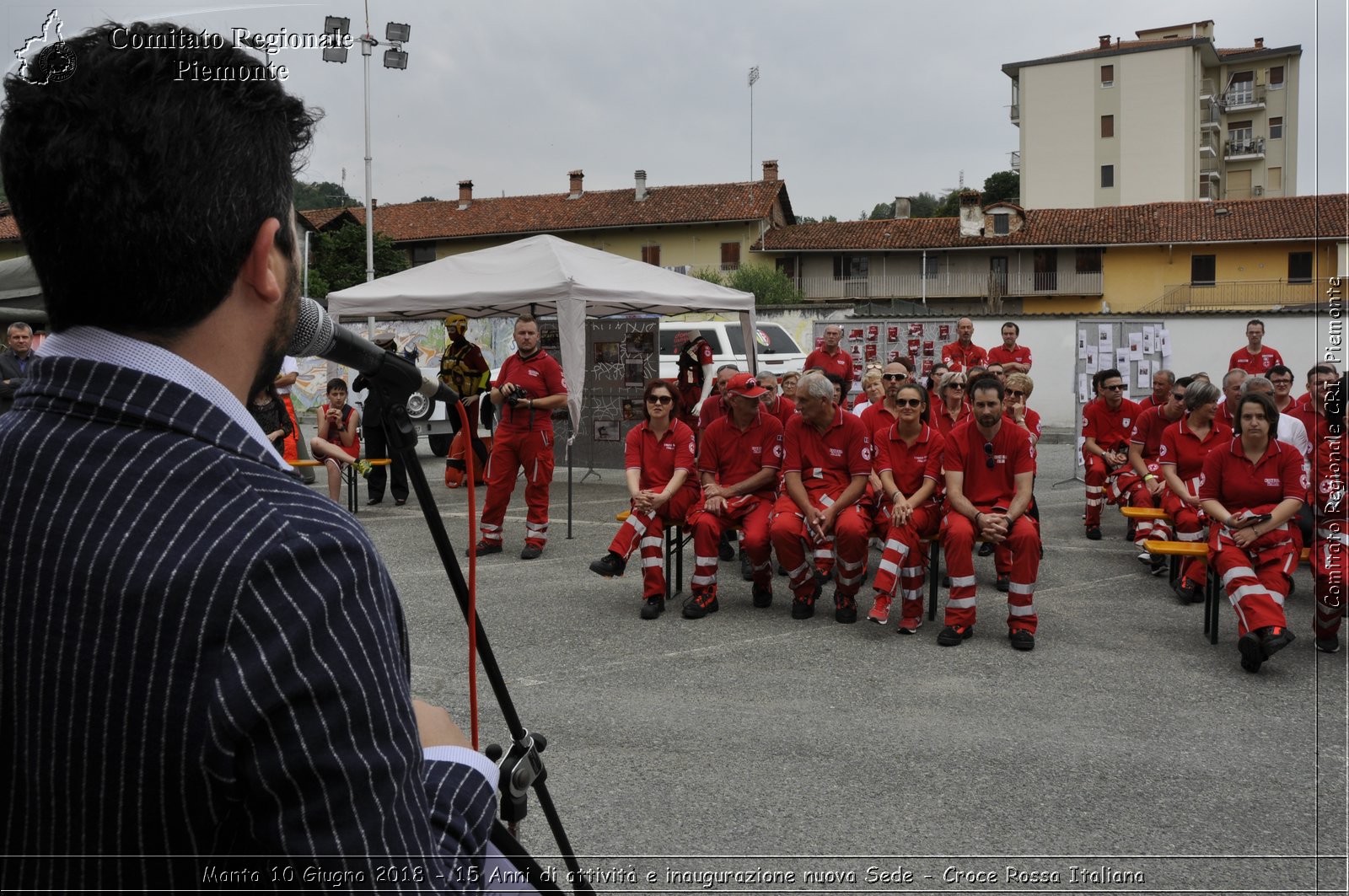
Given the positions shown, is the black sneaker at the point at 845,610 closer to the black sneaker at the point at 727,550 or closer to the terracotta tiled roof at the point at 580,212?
the black sneaker at the point at 727,550

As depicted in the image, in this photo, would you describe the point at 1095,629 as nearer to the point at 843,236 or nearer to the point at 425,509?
the point at 425,509

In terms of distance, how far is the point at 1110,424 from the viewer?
11258mm

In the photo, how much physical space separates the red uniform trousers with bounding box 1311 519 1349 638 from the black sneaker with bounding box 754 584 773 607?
342 cm

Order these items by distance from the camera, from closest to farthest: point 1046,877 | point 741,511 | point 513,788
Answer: point 513,788 → point 1046,877 → point 741,511

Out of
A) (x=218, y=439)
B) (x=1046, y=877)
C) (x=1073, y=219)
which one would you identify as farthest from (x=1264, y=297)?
(x=218, y=439)

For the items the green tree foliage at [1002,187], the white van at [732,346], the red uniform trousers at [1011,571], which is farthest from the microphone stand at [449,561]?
the green tree foliage at [1002,187]

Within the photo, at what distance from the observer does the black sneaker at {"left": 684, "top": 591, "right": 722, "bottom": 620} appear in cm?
745

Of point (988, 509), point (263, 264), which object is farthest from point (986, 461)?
point (263, 264)

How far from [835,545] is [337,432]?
7139 mm

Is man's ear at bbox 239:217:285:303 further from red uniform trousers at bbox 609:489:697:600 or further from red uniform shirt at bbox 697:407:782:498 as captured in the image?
red uniform shirt at bbox 697:407:782:498

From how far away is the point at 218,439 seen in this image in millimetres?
1001

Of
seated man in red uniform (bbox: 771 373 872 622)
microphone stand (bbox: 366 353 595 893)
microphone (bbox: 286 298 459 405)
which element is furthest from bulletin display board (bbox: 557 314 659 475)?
microphone (bbox: 286 298 459 405)

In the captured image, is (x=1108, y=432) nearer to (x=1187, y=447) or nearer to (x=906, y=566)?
(x=1187, y=447)

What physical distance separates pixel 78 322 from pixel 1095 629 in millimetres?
7004
